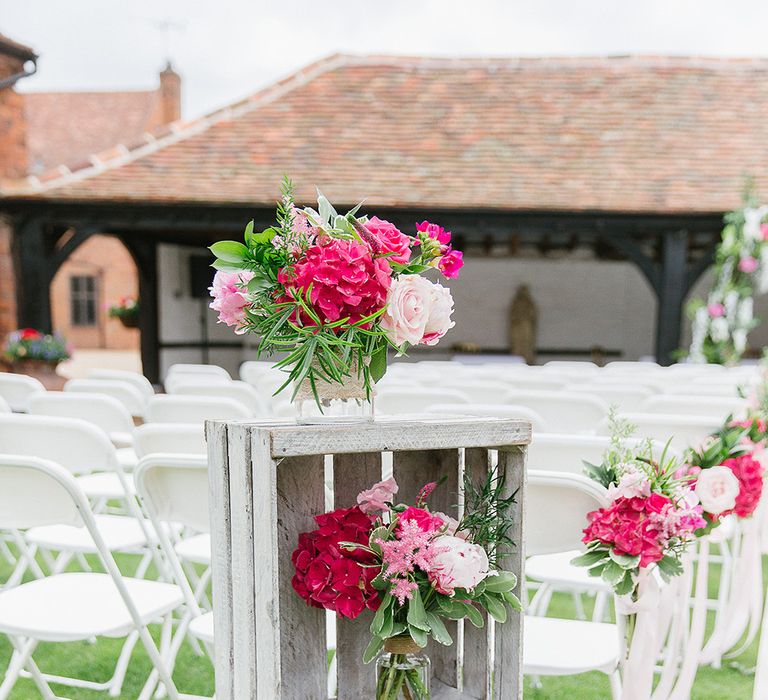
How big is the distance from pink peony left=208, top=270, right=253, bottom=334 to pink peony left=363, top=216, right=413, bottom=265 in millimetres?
209

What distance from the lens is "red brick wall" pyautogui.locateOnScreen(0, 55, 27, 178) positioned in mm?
12398

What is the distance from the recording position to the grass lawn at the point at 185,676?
2541 millimetres

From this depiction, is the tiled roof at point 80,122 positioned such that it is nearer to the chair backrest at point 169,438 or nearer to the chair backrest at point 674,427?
the chair backrest at point 169,438

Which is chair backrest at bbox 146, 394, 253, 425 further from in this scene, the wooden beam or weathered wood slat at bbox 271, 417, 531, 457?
the wooden beam

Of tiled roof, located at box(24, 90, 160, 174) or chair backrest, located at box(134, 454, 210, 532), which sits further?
tiled roof, located at box(24, 90, 160, 174)

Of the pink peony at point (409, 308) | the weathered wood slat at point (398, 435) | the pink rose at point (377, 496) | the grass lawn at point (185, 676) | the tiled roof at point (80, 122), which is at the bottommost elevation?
the grass lawn at point (185, 676)

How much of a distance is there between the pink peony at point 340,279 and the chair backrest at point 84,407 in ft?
7.96

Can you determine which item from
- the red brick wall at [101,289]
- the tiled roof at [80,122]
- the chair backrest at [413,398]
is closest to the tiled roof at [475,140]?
the chair backrest at [413,398]

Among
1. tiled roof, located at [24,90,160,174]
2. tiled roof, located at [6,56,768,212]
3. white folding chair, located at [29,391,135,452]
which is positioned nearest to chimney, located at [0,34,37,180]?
tiled roof, located at [6,56,768,212]

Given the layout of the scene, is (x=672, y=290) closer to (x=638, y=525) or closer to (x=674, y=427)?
(x=674, y=427)

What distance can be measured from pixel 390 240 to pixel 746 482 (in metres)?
1.28

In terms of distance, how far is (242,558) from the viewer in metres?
1.21

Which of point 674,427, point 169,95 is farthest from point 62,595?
point 169,95

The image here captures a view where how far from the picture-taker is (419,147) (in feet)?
36.9
